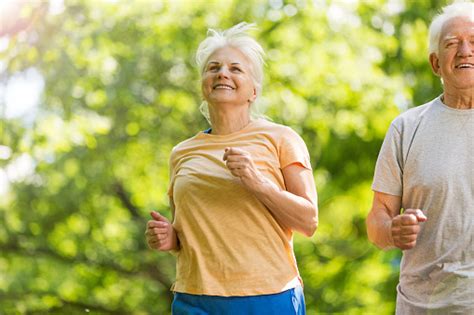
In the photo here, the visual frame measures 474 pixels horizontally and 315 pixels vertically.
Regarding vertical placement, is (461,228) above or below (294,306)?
above

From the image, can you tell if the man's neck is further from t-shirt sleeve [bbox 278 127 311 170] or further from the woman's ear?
the woman's ear

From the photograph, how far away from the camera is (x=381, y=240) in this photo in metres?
2.33

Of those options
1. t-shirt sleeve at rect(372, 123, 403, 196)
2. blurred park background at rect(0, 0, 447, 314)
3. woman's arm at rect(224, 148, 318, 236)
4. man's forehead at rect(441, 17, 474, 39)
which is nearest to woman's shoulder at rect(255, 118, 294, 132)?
woman's arm at rect(224, 148, 318, 236)

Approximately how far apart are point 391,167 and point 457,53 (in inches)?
14.2

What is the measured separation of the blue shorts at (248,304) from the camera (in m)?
2.32

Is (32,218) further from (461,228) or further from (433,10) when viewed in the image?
(461,228)

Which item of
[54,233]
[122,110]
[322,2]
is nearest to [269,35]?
[322,2]

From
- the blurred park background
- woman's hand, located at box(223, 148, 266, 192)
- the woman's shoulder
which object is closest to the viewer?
woman's hand, located at box(223, 148, 266, 192)

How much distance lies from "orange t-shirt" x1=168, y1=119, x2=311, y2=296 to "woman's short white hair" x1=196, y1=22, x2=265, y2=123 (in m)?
0.16

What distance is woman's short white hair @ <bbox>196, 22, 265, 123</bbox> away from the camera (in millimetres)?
2529

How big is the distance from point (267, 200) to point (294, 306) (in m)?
0.31

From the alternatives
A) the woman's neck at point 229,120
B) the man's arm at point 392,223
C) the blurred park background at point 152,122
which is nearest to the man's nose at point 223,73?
the woman's neck at point 229,120

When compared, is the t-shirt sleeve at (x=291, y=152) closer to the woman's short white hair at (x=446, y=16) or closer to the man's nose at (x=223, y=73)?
the man's nose at (x=223, y=73)

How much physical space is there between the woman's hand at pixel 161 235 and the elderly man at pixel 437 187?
1.86 feet
